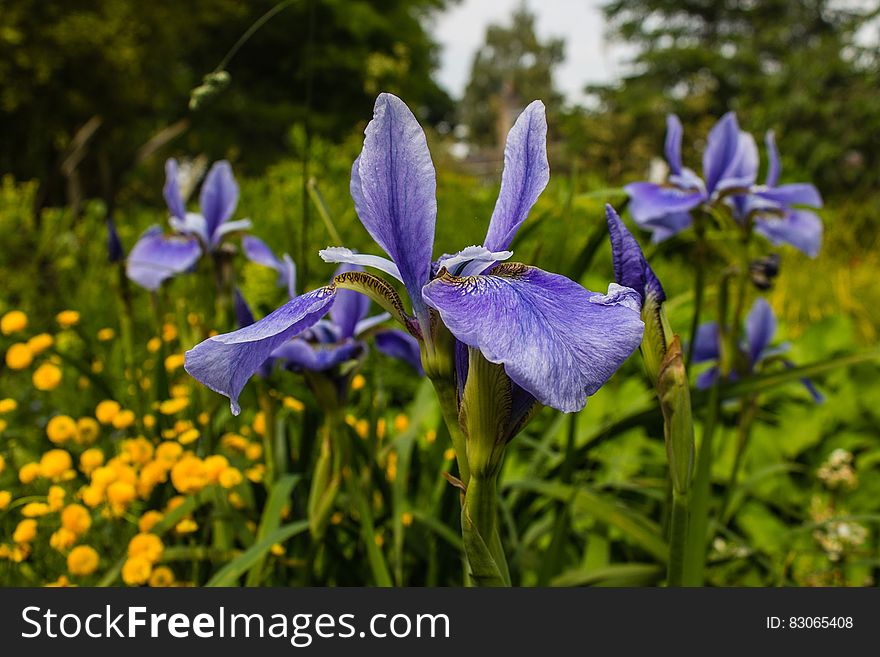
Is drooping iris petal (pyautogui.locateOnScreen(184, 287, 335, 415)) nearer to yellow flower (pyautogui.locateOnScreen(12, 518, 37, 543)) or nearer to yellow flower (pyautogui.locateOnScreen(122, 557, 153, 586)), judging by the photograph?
yellow flower (pyautogui.locateOnScreen(122, 557, 153, 586))

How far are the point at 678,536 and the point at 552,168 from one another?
789cm

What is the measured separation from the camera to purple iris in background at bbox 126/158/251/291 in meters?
1.87

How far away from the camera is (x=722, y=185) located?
1.79 meters

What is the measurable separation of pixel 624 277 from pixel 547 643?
52 centimetres

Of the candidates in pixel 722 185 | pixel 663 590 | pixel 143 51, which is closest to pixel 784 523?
pixel 722 185

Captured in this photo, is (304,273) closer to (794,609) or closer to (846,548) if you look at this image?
(794,609)

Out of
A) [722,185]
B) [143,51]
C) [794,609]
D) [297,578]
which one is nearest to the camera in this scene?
[794,609]

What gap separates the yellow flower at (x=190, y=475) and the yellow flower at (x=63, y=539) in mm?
221

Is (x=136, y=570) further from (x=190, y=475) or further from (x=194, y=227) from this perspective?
(x=194, y=227)

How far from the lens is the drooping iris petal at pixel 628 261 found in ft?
2.74

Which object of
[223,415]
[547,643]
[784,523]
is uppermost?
[223,415]

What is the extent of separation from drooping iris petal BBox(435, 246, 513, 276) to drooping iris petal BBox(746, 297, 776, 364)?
4.14ft

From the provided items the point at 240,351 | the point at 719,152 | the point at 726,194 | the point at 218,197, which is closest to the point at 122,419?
the point at 218,197

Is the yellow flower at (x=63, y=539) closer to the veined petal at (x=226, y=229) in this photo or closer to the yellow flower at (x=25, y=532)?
the yellow flower at (x=25, y=532)
